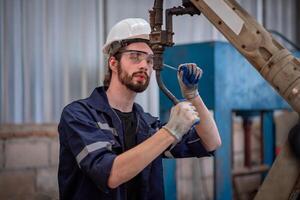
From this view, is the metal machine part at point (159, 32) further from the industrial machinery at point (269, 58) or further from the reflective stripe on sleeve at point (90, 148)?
the reflective stripe on sleeve at point (90, 148)

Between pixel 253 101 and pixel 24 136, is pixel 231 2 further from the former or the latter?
pixel 24 136

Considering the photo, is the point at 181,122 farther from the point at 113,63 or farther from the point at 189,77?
the point at 113,63

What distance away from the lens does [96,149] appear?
1.09 meters

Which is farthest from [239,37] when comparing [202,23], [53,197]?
[202,23]

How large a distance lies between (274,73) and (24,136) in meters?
1.41

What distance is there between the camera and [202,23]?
265 cm

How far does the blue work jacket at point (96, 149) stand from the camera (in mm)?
1084

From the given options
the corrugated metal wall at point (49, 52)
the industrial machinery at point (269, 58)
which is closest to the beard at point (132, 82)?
the industrial machinery at point (269, 58)

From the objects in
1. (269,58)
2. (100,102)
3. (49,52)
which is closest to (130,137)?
(100,102)

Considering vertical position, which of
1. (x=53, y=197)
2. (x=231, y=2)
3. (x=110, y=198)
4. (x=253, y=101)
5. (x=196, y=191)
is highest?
(x=231, y=2)

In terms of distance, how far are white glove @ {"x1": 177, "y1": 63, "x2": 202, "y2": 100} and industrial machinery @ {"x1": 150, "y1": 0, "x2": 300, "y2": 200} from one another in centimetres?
23

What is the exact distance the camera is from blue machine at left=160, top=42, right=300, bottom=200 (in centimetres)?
180

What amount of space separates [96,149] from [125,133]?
241mm

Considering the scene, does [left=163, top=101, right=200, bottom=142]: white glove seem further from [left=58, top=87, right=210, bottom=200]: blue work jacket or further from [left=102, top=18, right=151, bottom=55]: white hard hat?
[left=102, top=18, right=151, bottom=55]: white hard hat
